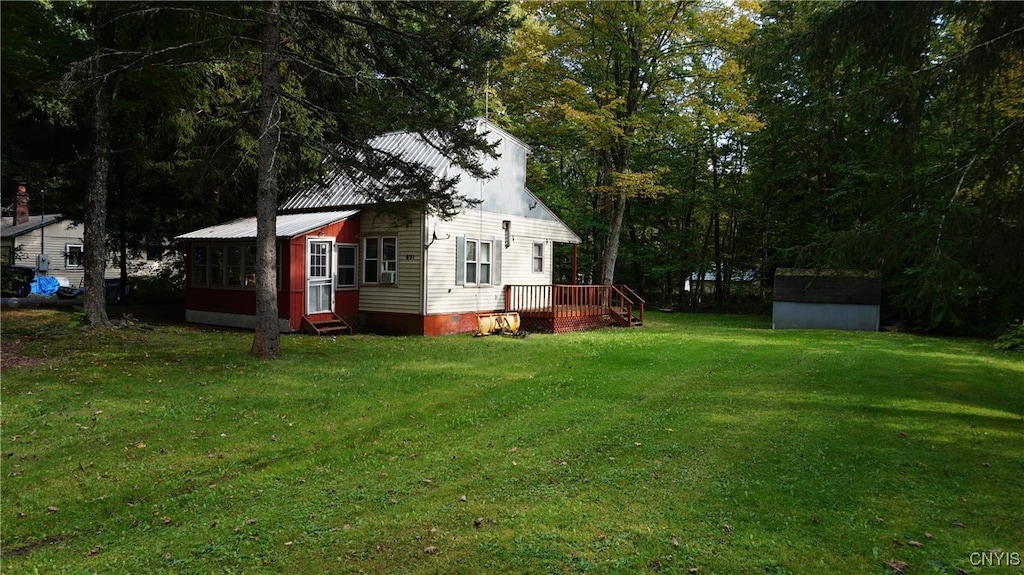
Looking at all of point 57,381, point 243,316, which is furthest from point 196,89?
point 57,381

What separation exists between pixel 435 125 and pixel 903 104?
7.49 m

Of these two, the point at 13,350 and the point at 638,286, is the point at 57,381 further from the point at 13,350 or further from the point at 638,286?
the point at 638,286

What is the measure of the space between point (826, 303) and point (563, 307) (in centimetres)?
1032

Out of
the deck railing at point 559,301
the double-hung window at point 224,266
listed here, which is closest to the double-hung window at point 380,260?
the double-hung window at point 224,266

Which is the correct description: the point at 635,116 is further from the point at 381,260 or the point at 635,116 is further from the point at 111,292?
the point at 111,292

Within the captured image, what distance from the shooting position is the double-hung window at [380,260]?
16.5 metres

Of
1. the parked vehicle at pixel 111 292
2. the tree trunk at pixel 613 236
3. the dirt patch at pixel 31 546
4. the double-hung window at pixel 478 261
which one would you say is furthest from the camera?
the tree trunk at pixel 613 236

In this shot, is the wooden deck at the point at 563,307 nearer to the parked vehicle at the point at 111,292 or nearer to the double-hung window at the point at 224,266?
the double-hung window at the point at 224,266

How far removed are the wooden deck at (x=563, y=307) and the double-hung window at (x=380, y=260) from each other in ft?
12.7

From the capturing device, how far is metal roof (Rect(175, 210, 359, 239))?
A: 609 inches

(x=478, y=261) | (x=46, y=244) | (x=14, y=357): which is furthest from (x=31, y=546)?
(x=46, y=244)

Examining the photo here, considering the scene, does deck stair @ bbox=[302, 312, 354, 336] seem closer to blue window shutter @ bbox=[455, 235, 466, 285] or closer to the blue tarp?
blue window shutter @ bbox=[455, 235, 466, 285]

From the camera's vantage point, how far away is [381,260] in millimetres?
16609

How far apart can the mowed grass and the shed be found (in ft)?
33.5
